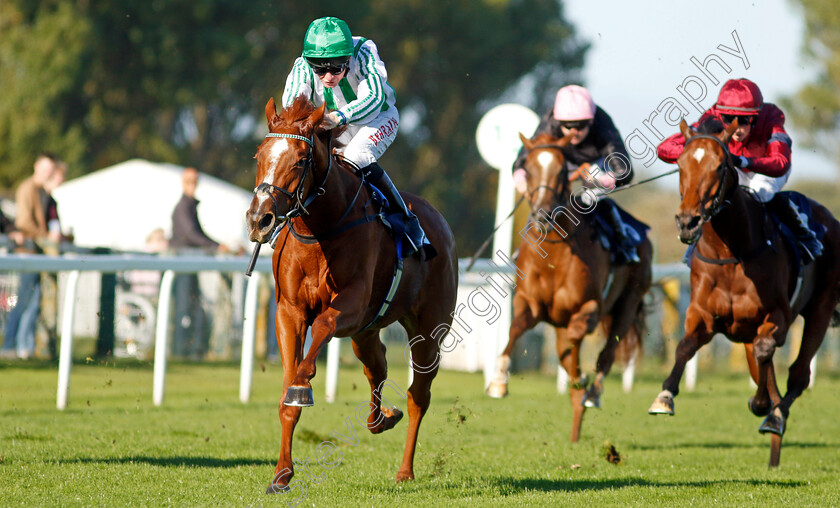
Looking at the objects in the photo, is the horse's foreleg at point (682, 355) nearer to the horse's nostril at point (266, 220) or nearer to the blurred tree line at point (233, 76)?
the horse's nostril at point (266, 220)

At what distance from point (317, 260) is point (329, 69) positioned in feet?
3.15

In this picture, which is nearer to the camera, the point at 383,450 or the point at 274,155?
the point at 274,155

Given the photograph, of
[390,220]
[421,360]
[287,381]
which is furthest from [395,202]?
[287,381]

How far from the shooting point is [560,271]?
7.57 m

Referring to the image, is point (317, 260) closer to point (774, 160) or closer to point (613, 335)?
point (774, 160)

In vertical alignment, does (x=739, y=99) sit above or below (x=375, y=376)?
above

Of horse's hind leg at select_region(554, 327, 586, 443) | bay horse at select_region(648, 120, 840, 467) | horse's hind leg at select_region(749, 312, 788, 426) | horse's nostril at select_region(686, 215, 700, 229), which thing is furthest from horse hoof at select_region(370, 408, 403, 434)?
horse's hind leg at select_region(554, 327, 586, 443)

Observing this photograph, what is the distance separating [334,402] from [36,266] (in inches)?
120

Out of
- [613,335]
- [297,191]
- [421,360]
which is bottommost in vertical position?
[421,360]

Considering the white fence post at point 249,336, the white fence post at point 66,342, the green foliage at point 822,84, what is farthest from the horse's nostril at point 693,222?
the green foliage at point 822,84

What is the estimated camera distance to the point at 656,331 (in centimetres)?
1431

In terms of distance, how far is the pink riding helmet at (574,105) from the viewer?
25.2 ft

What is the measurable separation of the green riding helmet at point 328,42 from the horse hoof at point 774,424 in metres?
3.26

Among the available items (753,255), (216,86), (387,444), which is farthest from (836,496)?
(216,86)
